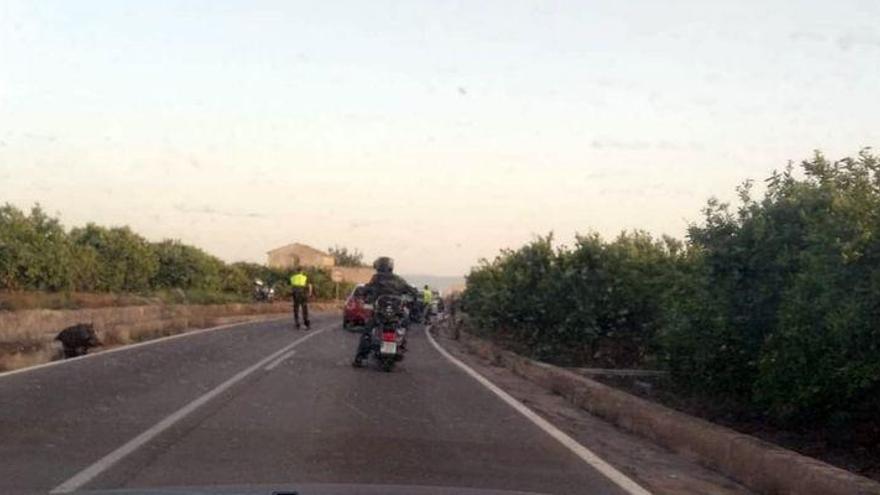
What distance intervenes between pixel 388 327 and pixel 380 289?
26.3 inches

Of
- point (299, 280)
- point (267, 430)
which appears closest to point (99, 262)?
point (299, 280)

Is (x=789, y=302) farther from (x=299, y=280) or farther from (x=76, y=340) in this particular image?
(x=299, y=280)

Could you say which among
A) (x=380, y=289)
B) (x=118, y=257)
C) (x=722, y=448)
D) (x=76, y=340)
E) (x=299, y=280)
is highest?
(x=118, y=257)

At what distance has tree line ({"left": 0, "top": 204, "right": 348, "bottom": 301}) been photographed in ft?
122

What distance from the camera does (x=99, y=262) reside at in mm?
47500

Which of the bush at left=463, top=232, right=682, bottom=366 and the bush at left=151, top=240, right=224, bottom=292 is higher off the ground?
the bush at left=151, top=240, right=224, bottom=292

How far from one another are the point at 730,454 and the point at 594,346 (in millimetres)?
15122

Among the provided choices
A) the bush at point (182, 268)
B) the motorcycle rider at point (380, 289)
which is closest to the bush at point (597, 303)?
the motorcycle rider at point (380, 289)

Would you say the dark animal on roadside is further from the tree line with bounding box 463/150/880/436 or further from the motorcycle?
the tree line with bounding box 463/150/880/436

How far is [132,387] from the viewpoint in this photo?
1681 centimetres

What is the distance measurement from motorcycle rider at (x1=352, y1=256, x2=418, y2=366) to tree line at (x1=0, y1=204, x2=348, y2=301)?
18900mm

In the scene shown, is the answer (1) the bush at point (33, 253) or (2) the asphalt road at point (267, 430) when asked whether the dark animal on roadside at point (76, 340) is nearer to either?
(2) the asphalt road at point (267, 430)

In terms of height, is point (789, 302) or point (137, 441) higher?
point (789, 302)

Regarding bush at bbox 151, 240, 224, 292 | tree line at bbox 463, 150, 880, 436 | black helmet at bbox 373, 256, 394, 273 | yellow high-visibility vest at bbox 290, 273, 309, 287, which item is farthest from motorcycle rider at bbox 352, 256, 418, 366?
bush at bbox 151, 240, 224, 292
